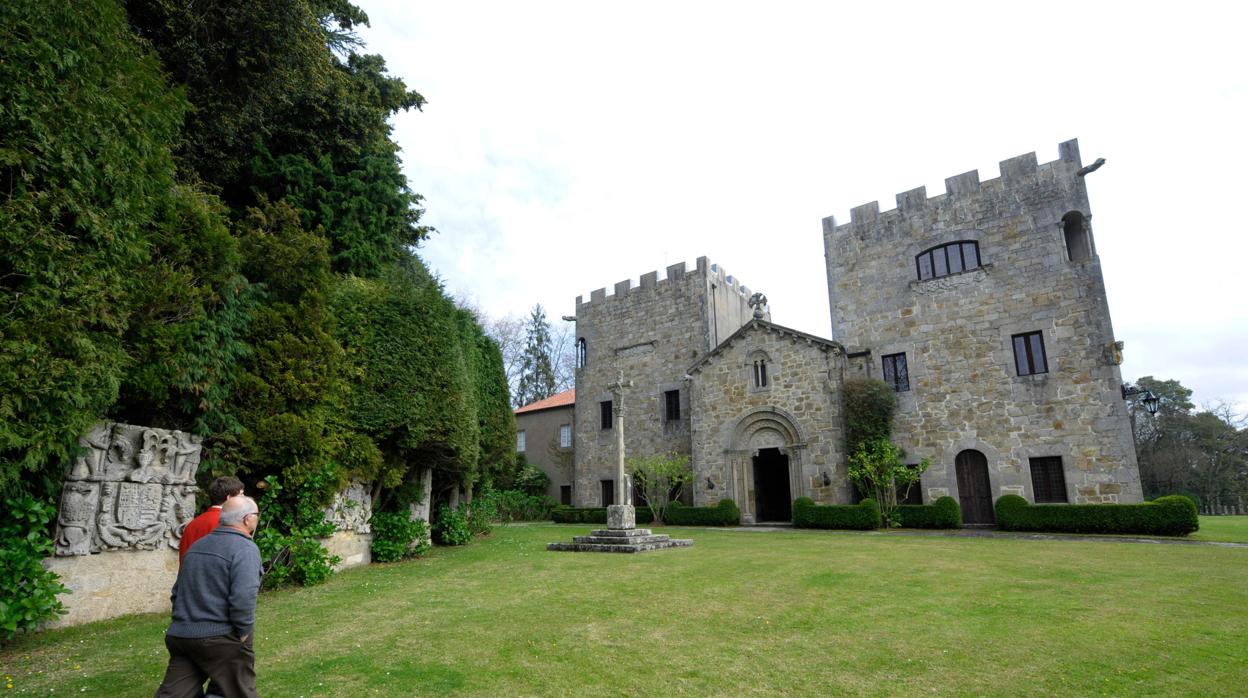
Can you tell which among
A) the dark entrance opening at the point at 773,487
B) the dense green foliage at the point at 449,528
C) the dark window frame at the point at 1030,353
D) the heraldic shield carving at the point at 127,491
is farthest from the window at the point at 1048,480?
Answer: the heraldic shield carving at the point at 127,491

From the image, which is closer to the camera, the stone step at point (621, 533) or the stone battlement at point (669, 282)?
the stone step at point (621, 533)

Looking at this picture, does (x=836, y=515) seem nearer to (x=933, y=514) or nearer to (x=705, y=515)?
(x=933, y=514)

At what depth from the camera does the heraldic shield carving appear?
6574 mm

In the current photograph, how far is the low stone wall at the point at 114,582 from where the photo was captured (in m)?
6.50

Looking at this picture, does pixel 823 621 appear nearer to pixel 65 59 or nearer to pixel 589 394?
pixel 65 59

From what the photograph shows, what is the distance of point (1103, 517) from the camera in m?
15.2

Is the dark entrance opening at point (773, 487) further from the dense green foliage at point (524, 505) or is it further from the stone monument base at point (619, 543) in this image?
the dense green foliage at point (524, 505)

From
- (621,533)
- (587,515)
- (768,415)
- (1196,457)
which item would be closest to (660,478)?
(587,515)

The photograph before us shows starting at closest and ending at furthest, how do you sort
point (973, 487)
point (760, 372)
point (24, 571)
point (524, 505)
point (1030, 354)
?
point (24, 571), point (1030, 354), point (973, 487), point (760, 372), point (524, 505)

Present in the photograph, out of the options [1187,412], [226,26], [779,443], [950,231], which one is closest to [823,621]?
[226,26]

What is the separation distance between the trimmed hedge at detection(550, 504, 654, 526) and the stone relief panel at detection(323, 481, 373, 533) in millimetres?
13374

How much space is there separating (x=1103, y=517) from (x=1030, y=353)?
16.0ft

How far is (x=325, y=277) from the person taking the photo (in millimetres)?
9844

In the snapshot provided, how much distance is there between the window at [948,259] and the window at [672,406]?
400 inches
